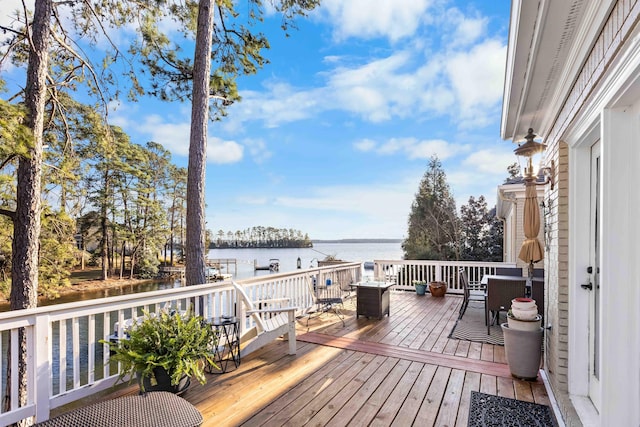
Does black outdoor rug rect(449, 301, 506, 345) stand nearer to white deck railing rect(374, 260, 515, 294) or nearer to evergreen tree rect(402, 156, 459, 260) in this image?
white deck railing rect(374, 260, 515, 294)

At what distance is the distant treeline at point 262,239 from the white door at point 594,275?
5034 centimetres

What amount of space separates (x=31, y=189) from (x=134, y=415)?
418cm

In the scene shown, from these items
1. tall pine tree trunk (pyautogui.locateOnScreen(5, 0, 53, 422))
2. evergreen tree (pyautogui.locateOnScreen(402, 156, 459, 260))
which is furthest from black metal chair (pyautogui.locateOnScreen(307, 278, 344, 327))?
evergreen tree (pyautogui.locateOnScreen(402, 156, 459, 260))

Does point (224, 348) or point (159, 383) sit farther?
point (224, 348)

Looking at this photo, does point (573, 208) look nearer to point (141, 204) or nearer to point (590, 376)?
point (590, 376)

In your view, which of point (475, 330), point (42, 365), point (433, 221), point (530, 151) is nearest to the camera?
point (42, 365)

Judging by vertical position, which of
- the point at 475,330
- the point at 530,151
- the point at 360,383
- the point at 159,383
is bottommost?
the point at 475,330

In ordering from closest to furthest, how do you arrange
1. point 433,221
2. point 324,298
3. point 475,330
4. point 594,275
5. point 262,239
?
1. point 594,275
2. point 475,330
3. point 324,298
4. point 433,221
5. point 262,239

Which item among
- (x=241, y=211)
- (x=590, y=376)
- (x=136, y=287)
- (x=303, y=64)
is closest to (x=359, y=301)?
(x=590, y=376)

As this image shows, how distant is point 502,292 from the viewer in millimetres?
4941

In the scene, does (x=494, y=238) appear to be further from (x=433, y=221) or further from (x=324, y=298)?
(x=324, y=298)

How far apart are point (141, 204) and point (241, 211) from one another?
525 inches

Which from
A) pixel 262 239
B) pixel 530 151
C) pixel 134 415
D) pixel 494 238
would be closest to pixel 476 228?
pixel 494 238

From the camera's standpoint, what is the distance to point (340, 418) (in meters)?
2.56
